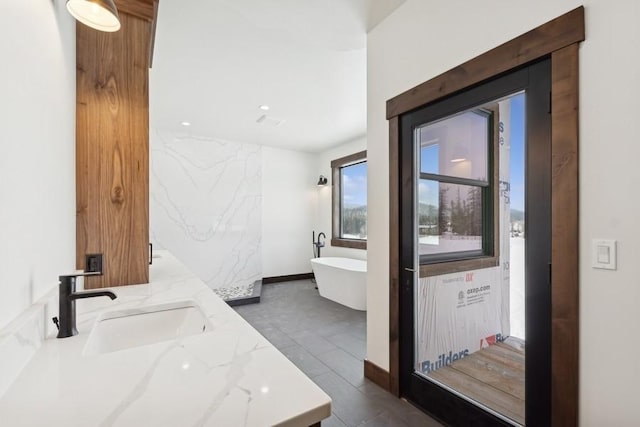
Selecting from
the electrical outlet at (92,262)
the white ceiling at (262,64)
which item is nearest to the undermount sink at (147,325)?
the electrical outlet at (92,262)

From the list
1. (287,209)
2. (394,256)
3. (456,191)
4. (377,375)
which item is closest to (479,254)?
(456,191)

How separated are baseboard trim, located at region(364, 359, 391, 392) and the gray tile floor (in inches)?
1.4

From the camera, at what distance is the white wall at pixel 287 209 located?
5840mm

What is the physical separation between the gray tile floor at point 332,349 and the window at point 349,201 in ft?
4.06

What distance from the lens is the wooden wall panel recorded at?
1.65 meters

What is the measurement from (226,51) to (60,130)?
1738mm

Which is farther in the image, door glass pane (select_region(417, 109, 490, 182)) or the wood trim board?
door glass pane (select_region(417, 109, 490, 182))

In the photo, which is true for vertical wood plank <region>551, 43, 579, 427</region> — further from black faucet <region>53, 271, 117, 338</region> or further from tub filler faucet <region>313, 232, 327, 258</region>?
tub filler faucet <region>313, 232, 327, 258</region>

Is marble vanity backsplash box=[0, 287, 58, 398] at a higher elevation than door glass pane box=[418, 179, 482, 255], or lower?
lower

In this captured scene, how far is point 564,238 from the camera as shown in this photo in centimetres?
126

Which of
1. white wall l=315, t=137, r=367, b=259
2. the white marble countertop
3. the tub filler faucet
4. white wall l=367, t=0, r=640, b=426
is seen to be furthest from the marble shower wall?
white wall l=367, t=0, r=640, b=426

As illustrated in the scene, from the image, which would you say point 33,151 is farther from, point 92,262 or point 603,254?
point 603,254

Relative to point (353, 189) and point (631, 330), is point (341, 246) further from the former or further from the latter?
point (631, 330)

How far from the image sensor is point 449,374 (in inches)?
80.4
